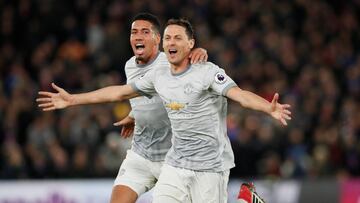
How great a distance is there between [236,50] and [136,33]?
960 centimetres

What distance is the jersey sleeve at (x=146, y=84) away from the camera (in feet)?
29.8

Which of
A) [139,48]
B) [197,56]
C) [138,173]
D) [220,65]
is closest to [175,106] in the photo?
[197,56]

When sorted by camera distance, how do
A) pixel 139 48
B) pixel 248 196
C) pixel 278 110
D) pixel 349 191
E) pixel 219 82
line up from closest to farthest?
1. pixel 278 110
2. pixel 219 82
3. pixel 248 196
4. pixel 139 48
5. pixel 349 191

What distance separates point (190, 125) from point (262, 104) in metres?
0.81

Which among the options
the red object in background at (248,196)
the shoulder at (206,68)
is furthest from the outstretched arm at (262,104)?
the red object in background at (248,196)

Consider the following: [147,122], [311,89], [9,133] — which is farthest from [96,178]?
[147,122]

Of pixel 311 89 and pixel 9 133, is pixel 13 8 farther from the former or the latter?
pixel 311 89

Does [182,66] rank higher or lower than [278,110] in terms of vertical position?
higher

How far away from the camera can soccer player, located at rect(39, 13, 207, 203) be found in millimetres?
9508

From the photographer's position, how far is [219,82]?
859 cm

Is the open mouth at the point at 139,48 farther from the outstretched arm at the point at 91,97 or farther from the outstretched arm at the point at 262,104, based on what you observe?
the outstretched arm at the point at 262,104

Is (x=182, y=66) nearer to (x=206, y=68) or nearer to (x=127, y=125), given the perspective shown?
(x=206, y=68)

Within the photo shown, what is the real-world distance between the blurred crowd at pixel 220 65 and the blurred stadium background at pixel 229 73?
21 millimetres

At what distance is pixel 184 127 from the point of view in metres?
8.80
